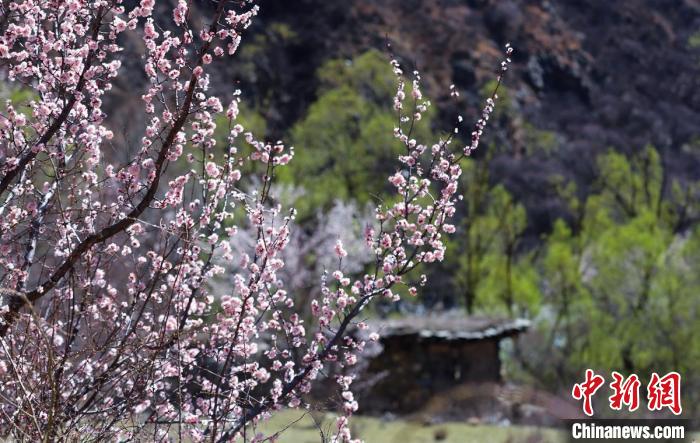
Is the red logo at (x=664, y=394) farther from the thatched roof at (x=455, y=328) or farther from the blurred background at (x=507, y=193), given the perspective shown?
the thatched roof at (x=455, y=328)

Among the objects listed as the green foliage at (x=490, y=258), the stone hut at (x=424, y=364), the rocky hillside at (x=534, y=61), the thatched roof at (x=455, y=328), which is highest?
the rocky hillside at (x=534, y=61)

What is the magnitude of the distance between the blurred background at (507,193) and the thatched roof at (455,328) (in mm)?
52

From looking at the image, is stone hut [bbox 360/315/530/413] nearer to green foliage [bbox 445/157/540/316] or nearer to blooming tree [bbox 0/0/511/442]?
green foliage [bbox 445/157/540/316]

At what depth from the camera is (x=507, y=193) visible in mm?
30453

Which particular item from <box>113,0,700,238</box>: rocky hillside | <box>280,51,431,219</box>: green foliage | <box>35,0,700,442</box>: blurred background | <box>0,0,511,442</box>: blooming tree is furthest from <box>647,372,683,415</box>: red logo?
<box>113,0,700,238</box>: rocky hillside

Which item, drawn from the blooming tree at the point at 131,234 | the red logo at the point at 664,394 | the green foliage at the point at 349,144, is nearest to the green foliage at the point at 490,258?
the green foliage at the point at 349,144

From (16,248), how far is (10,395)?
27.9 inches

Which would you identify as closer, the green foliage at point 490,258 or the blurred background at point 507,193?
the blurred background at point 507,193

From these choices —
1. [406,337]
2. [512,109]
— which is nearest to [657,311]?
[406,337]

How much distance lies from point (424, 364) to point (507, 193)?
10.5 m

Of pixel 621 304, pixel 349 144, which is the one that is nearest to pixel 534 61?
pixel 349 144

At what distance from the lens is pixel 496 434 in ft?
61.1

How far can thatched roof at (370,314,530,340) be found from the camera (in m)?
21.1

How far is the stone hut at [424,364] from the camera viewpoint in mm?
21297
